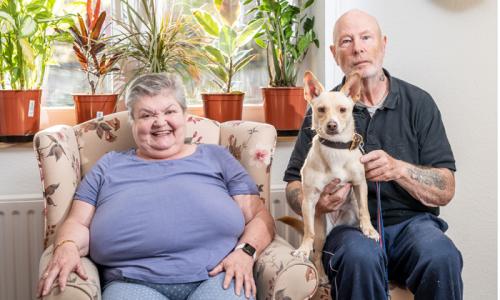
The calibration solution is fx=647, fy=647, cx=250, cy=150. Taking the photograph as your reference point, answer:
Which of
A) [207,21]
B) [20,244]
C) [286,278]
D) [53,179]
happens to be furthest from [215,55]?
[286,278]

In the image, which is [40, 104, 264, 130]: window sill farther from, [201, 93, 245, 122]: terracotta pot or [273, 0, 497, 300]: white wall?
[273, 0, 497, 300]: white wall

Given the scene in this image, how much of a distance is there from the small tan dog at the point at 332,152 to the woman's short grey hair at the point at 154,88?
0.51 metres

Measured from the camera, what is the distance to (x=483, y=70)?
2.41 metres

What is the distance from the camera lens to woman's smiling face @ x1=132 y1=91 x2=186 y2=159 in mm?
2111

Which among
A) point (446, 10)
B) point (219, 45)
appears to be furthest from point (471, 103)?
point (219, 45)

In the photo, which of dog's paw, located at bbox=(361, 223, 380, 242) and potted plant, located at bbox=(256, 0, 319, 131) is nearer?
dog's paw, located at bbox=(361, 223, 380, 242)

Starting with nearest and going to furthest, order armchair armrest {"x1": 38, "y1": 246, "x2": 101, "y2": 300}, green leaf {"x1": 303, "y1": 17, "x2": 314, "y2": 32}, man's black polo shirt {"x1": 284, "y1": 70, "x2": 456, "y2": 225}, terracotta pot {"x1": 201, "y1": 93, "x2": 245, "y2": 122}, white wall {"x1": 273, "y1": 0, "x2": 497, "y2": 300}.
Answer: armchair armrest {"x1": 38, "y1": 246, "x2": 101, "y2": 300}, man's black polo shirt {"x1": 284, "y1": 70, "x2": 456, "y2": 225}, white wall {"x1": 273, "y1": 0, "x2": 497, "y2": 300}, terracotta pot {"x1": 201, "y1": 93, "x2": 245, "y2": 122}, green leaf {"x1": 303, "y1": 17, "x2": 314, "y2": 32}

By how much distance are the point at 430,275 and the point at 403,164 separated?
342 mm

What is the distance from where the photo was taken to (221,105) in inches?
113

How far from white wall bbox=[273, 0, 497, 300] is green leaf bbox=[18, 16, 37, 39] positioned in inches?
55.7

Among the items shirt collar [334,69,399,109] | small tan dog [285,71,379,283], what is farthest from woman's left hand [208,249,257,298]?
shirt collar [334,69,399,109]

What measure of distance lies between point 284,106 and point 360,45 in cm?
86

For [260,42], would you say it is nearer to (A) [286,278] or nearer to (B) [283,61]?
(B) [283,61]

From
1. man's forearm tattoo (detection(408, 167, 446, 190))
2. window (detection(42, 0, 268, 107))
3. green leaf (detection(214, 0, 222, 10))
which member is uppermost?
green leaf (detection(214, 0, 222, 10))
